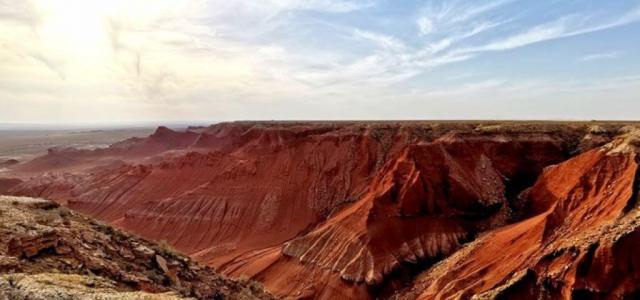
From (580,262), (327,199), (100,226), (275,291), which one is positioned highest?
(100,226)

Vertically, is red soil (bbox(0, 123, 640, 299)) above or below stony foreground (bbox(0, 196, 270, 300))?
below

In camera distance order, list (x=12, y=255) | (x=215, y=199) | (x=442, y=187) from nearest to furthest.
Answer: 1. (x=12, y=255)
2. (x=442, y=187)
3. (x=215, y=199)

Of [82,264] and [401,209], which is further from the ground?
[82,264]

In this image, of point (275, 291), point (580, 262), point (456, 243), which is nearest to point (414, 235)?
point (456, 243)

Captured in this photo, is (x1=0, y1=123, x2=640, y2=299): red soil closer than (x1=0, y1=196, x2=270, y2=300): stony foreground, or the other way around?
(x1=0, y1=196, x2=270, y2=300): stony foreground

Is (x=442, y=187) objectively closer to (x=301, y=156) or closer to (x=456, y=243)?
(x=456, y=243)

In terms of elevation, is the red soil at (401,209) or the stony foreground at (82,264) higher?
the stony foreground at (82,264)

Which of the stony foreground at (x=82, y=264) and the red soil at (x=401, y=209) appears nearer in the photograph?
the stony foreground at (x=82, y=264)

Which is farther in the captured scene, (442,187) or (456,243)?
(442,187)
